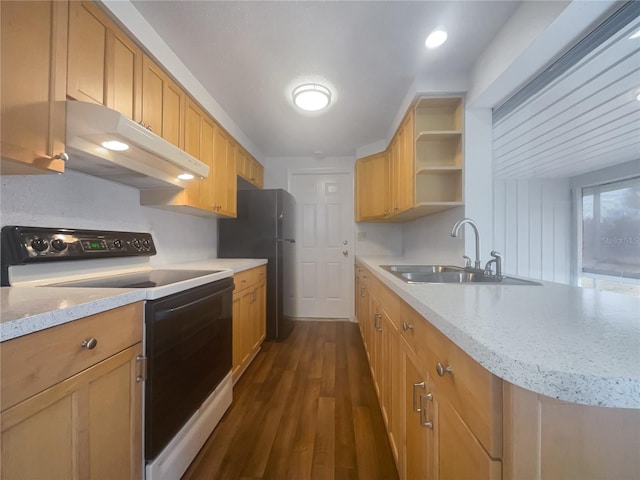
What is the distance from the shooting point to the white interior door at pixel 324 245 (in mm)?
3520

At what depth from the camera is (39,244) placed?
1.07 meters

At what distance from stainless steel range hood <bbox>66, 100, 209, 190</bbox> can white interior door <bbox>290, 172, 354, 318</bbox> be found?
6.91ft

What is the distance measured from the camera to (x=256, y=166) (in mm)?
3188

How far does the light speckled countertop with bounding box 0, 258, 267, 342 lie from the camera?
58cm

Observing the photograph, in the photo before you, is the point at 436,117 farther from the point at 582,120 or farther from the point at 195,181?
the point at 195,181

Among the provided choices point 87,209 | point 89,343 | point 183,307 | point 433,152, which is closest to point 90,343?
point 89,343

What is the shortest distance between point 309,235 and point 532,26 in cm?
284

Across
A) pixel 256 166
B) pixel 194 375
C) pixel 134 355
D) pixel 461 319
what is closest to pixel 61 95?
pixel 134 355

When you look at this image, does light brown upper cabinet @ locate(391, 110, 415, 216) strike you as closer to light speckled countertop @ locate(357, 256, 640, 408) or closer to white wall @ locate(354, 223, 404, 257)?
white wall @ locate(354, 223, 404, 257)

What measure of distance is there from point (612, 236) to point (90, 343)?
2791mm

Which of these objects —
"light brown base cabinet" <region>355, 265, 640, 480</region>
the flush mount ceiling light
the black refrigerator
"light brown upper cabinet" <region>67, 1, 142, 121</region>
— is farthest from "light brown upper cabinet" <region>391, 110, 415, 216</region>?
"light brown upper cabinet" <region>67, 1, 142, 121</region>

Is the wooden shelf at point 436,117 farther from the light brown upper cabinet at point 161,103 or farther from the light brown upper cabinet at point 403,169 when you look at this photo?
the light brown upper cabinet at point 161,103

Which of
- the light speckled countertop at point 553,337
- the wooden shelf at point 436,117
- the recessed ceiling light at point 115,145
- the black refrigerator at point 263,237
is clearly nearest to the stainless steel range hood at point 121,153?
the recessed ceiling light at point 115,145

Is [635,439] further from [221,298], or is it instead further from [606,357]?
[221,298]
